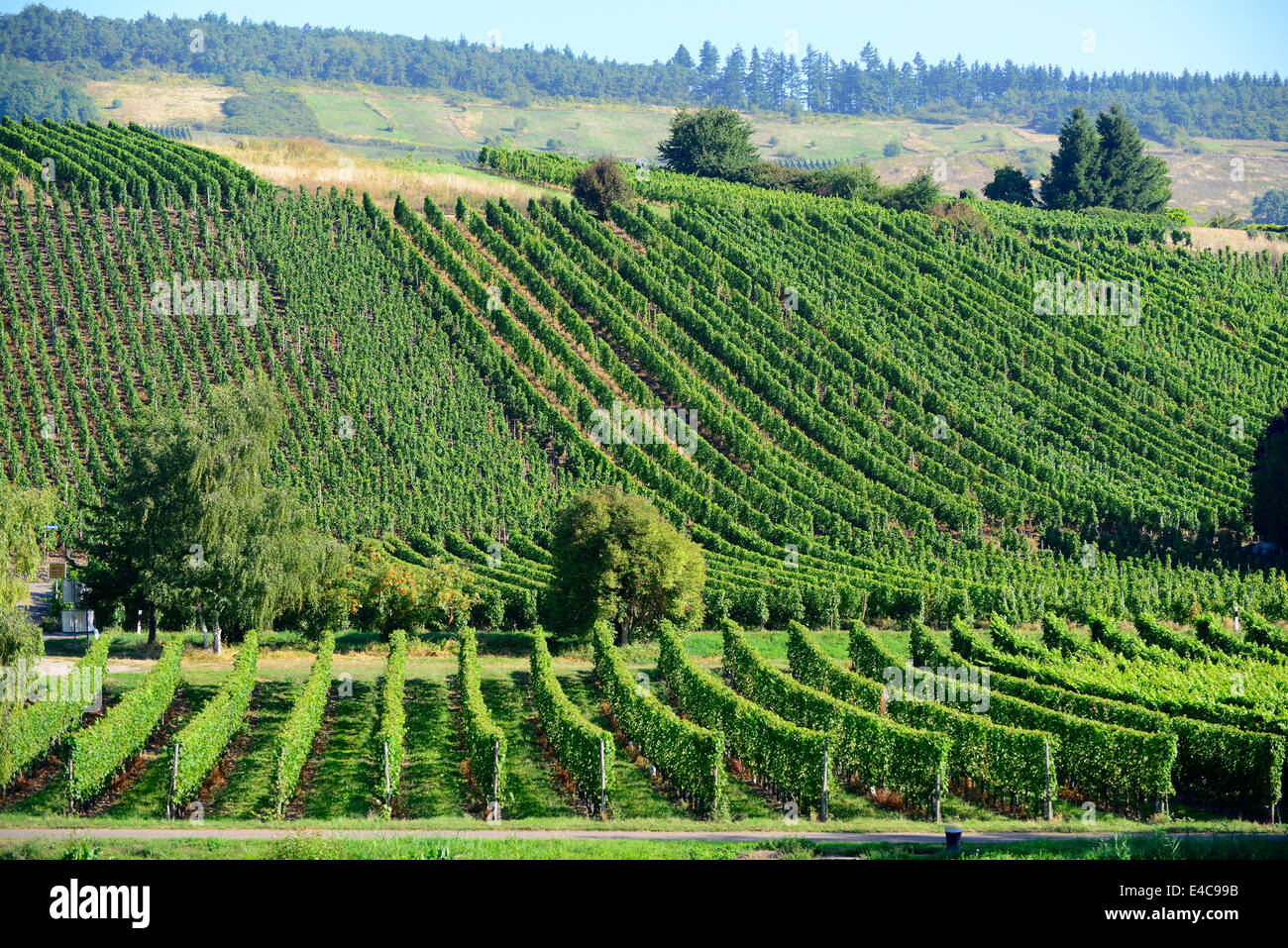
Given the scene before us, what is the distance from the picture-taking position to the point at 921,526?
202 ft

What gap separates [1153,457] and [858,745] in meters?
47.6

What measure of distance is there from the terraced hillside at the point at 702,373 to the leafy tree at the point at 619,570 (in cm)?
369

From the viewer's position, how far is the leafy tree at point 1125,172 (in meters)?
108

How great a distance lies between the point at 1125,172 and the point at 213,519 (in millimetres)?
90970

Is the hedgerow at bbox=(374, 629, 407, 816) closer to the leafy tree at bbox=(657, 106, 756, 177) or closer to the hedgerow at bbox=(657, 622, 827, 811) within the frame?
the hedgerow at bbox=(657, 622, 827, 811)

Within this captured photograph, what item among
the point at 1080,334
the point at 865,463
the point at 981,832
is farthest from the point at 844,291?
the point at 981,832

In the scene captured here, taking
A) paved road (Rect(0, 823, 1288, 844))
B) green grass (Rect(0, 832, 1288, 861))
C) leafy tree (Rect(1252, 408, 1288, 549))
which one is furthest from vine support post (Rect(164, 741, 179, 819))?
leafy tree (Rect(1252, 408, 1288, 549))

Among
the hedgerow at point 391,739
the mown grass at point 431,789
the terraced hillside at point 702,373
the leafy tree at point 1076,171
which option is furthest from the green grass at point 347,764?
the leafy tree at point 1076,171

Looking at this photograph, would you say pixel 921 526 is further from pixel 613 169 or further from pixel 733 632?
pixel 613 169

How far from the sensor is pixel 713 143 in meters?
104

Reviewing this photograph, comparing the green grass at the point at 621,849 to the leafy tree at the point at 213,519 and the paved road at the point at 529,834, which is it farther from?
the leafy tree at the point at 213,519

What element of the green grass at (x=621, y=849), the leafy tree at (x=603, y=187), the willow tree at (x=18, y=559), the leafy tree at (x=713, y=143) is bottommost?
the green grass at (x=621, y=849)
